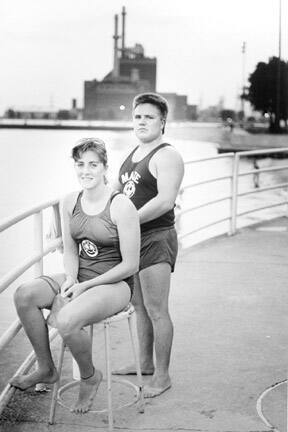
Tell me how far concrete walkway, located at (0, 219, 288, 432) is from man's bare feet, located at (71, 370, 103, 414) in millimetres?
87

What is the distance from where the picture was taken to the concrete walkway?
11.3 feet

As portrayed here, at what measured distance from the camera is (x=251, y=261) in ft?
24.2

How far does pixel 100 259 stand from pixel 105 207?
264mm

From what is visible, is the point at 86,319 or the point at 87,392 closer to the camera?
the point at 86,319

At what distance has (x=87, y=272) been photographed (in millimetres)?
3473

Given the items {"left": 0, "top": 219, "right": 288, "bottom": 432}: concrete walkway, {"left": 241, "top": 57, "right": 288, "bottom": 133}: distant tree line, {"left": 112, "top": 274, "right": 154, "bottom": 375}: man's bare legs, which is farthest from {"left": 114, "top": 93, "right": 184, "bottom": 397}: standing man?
{"left": 241, "top": 57, "right": 288, "bottom": 133}: distant tree line

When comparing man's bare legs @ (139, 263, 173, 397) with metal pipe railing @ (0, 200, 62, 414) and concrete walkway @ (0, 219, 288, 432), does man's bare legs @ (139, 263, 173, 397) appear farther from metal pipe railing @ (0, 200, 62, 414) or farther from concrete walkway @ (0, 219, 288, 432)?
metal pipe railing @ (0, 200, 62, 414)

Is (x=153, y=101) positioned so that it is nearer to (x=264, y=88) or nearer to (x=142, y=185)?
(x=142, y=185)

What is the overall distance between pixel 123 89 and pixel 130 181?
174 meters

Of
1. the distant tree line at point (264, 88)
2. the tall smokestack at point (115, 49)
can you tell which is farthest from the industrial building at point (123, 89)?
the distant tree line at point (264, 88)

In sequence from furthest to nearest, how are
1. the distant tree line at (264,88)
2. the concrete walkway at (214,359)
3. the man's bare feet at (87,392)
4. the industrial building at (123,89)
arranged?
the industrial building at (123,89)
the distant tree line at (264,88)
the concrete walkway at (214,359)
the man's bare feet at (87,392)

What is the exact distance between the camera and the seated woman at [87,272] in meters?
3.24

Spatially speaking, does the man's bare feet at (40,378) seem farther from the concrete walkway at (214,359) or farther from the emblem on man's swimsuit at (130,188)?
the emblem on man's swimsuit at (130,188)

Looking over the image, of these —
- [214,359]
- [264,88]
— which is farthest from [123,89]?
[214,359]
